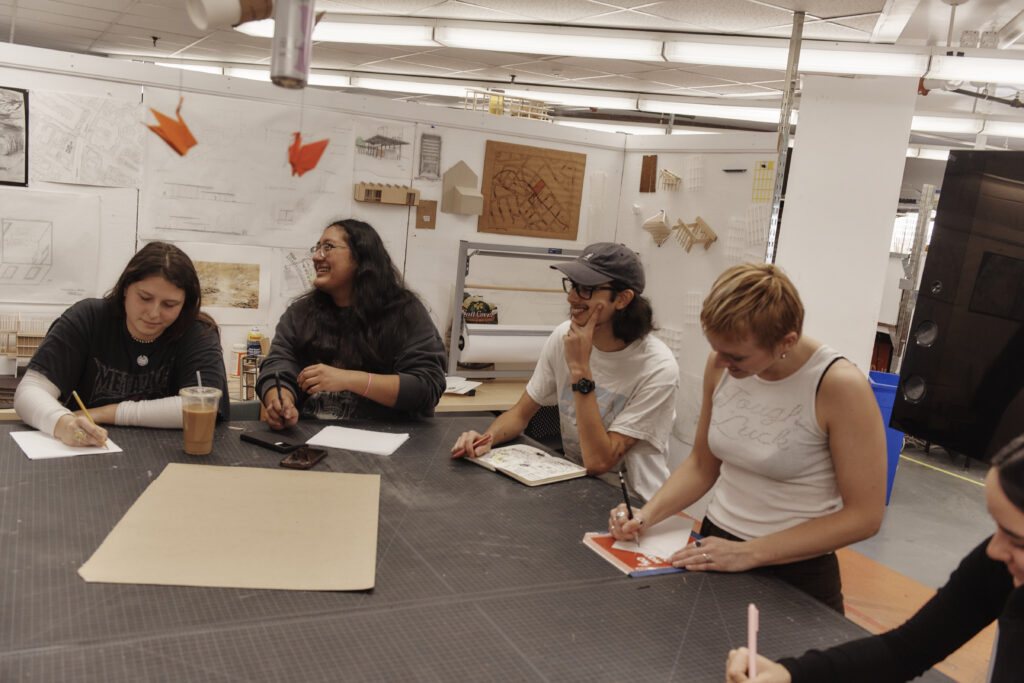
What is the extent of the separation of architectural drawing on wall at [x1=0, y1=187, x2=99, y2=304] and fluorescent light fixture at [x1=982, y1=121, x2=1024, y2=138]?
6.81m

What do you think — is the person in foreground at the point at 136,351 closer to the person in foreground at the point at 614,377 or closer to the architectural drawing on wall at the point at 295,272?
the person in foreground at the point at 614,377

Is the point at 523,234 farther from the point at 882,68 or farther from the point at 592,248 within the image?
the point at 882,68

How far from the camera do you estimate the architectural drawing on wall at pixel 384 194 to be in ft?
11.5

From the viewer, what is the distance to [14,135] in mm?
2912

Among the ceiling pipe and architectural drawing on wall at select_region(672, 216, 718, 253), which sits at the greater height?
the ceiling pipe

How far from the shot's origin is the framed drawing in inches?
114

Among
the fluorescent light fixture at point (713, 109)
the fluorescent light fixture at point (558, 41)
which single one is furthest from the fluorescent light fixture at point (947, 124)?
the fluorescent light fixture at point (558, 41)

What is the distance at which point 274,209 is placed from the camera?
3383 millimetres

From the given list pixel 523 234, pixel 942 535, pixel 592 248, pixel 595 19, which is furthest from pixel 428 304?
pixel 942 535

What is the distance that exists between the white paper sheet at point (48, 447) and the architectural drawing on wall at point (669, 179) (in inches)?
115

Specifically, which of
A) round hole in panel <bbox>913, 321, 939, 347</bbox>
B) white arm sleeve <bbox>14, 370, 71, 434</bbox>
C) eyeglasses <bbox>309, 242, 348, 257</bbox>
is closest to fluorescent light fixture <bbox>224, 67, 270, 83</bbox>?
eyeglasses <bbox>309, 242, 348, 257</bbox>

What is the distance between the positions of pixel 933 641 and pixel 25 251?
3.25 m

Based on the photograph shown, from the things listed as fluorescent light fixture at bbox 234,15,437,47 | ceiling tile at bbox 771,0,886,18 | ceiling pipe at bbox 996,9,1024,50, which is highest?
ceiling pipe at bbox 996,9,1024,50

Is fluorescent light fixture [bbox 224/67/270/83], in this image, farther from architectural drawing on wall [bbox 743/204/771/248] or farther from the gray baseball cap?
the gray baseball cap
